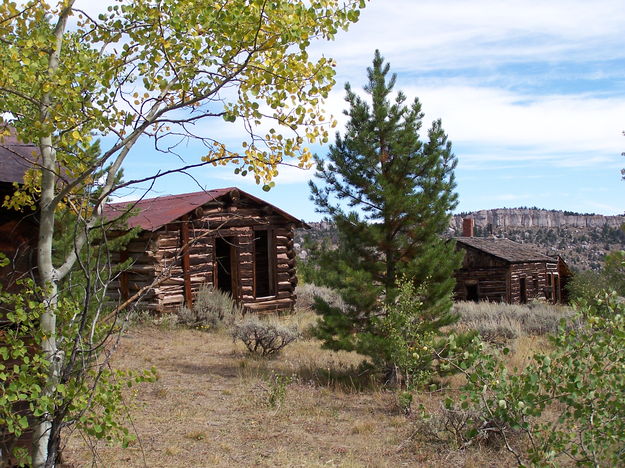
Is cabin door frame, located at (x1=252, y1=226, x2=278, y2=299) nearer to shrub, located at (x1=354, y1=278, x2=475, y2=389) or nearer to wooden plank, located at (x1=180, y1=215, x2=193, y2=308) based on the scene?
wooden plank, located at (x1=180, y1=215, x2=193, y2=308)

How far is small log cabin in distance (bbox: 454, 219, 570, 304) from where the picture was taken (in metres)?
27.8

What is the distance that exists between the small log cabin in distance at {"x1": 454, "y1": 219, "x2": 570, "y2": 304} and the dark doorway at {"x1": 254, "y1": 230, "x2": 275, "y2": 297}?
11.4 m

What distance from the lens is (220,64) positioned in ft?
13.5

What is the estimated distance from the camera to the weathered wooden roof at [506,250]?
2809 centimetres

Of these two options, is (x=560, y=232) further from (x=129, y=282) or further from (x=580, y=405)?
(x=580, y=405)

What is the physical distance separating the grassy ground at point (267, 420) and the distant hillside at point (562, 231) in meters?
45.9

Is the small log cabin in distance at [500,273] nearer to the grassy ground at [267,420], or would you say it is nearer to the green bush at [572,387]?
the grassy ground at [267,420]

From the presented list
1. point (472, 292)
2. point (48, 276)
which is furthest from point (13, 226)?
point (472, 292)

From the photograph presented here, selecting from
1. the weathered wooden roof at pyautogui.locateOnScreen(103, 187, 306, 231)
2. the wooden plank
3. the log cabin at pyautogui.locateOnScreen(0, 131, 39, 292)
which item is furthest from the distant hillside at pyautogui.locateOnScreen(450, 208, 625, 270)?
the log cabin at pyautogui.locateOnScreen(0, 131, 39, 292)

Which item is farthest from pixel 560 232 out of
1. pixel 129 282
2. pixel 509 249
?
pixel 129 282

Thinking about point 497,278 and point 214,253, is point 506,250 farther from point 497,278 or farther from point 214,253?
point 214,253

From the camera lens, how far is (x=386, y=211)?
999cm

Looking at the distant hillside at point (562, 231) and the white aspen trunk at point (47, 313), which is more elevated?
the distant hillside at point (562, 231)

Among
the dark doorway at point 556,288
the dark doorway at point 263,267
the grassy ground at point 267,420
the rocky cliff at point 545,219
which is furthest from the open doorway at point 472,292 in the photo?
the rocky cliff at point 545,219
